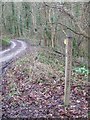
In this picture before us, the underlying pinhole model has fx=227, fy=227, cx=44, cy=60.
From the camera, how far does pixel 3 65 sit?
140cm

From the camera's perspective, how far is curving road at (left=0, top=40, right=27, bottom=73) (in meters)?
1.37

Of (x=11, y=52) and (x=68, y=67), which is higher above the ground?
(x=11, y=52)

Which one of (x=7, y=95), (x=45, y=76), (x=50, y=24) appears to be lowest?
(x=7, y=95)

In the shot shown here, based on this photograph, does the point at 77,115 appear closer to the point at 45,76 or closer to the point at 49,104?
the point at 49,104

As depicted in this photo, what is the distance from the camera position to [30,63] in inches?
56.2

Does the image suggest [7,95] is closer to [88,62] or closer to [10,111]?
[10,111]

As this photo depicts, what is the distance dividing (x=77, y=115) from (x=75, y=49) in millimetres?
425

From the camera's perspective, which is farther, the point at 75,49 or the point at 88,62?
the point at 75,49

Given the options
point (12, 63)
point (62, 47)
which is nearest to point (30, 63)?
point (12, 63)

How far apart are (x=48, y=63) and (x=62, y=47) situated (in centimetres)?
15

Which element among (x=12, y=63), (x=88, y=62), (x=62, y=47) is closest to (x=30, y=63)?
(x=12, y=63)

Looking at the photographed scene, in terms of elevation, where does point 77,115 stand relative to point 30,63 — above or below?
below

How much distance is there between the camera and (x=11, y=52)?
1.42 m

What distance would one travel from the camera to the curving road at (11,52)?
137 cm
